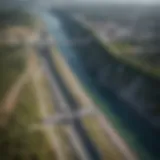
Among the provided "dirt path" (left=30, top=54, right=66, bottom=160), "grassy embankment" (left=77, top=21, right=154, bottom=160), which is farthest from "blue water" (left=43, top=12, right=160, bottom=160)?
"dirt path" (left=30, top=54, right=66, bottom=160)

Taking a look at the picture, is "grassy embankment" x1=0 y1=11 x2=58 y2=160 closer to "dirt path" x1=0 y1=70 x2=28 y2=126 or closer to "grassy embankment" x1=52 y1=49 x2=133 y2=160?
"dirt path" x1=0 y1=70 x2=28 y2=126

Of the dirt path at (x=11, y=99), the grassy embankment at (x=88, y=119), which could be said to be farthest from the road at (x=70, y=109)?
the dirt path at (x=11, y=99)

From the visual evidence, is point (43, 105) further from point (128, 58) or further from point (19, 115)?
point (128, 58)

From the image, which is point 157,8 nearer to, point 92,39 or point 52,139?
point 92,39

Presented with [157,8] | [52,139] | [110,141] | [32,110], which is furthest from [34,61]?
[157,8]

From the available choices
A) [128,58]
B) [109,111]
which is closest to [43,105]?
[109,111]

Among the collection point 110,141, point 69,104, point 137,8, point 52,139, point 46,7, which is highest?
point 46,7
